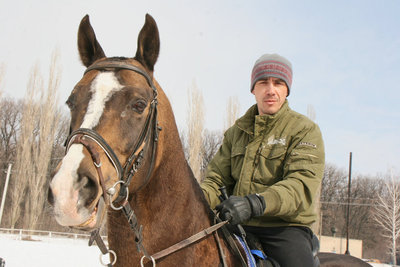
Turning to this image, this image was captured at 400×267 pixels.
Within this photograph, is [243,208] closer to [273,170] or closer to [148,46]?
[273,170]

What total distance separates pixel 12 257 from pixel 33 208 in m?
13.7

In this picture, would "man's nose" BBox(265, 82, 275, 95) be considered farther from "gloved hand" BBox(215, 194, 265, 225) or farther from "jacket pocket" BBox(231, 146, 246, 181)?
"gloved hand" BBox(215, 194, 265, 225)

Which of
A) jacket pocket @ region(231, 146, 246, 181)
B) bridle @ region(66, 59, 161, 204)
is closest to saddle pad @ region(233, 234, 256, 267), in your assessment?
jacket pocket @ region(231, 146, 246, 181)

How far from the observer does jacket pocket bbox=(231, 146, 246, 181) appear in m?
2.86

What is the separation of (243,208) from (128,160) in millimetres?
782

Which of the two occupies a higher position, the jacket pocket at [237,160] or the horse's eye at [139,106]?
the horse's eye at [139,106]

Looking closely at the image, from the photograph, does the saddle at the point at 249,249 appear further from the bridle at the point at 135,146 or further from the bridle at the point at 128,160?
the bridle at the point at 135,146

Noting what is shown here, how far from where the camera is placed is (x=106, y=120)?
1.71m

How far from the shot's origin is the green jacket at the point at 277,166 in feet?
7.47

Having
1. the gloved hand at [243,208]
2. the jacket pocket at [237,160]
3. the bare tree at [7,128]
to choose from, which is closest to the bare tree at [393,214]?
the jacket pocket at [237,160]

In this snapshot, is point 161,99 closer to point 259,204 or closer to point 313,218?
point 259,204

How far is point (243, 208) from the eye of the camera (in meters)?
2.13

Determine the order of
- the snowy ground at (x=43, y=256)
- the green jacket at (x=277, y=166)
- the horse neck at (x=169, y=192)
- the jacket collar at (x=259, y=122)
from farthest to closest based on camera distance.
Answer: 1. the snowy ground at (x=43, y=256)
2. the jacket collar at (x=259, y=122)
3. the green jacket at (x=277, y=166)
4. the horse neck at (x=169, y=192)

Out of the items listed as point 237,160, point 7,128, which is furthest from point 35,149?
point 237,160
